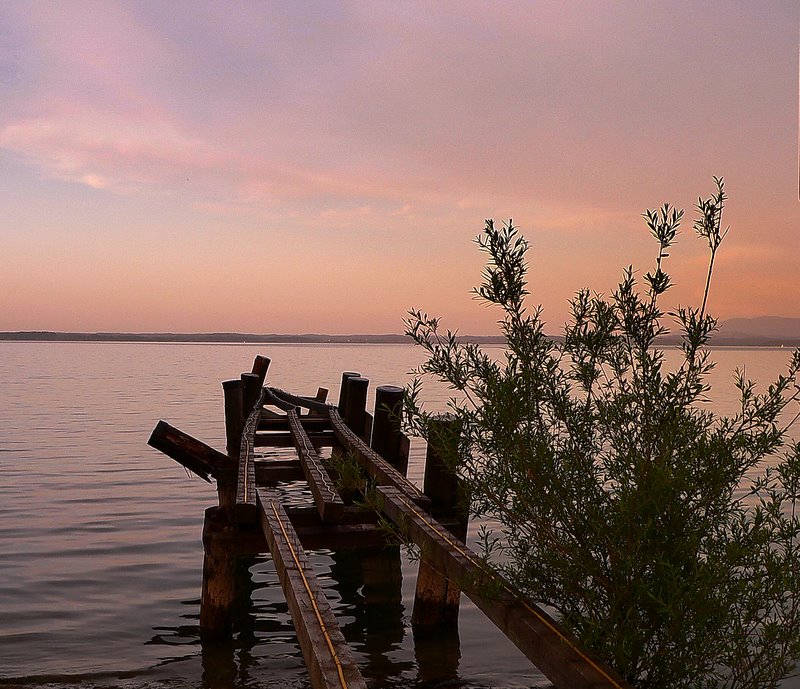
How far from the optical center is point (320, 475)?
7898mm

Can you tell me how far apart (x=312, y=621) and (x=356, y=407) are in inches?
368

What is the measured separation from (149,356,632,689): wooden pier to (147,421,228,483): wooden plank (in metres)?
0.01

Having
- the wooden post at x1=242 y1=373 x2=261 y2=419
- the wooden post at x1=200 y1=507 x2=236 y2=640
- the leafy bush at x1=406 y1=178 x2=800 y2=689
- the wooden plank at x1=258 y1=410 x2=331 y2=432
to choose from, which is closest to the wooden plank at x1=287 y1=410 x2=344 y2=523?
the wooden post at x1=200 y1=507 x2=236 y2=640

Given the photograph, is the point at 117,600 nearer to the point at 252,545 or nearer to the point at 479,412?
the point at 252,545

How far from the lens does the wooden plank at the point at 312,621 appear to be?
12.0ft

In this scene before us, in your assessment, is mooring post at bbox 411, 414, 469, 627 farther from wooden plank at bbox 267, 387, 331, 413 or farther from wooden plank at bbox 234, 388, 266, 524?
wooden plank at bbox 267, 387, 331, 413

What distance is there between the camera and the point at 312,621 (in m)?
4.20

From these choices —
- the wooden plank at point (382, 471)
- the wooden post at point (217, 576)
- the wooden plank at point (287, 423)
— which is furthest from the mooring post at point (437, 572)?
the wooden plank at point (287, 423)

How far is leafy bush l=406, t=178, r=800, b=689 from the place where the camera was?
Answer: 12.6 feet

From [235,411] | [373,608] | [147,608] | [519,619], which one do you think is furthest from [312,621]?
[235,411]

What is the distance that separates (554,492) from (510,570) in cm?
58

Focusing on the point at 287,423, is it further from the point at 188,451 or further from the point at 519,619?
the point at 519,619

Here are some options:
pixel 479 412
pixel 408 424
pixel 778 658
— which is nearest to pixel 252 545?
pixel 408 424

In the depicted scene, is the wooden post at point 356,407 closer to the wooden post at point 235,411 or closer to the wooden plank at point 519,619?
the wooden post at point 235,411
